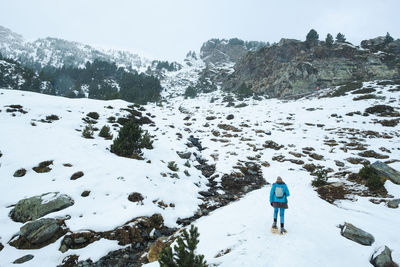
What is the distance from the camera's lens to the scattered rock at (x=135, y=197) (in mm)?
9289

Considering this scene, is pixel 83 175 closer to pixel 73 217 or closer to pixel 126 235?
pixel 73 217

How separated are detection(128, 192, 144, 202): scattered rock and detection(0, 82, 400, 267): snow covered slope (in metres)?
0.23

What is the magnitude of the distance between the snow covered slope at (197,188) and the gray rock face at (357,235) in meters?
0.17

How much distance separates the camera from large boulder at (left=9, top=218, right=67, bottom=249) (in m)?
6.57

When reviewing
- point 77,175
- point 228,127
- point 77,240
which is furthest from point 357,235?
point 228,127

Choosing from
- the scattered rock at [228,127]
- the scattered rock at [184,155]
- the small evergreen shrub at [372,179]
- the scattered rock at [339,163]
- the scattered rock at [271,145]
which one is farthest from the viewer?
the scattered rock at [228,127]

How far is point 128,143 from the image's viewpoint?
13.8 metres

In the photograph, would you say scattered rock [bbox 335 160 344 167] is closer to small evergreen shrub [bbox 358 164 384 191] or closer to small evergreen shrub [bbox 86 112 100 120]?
small evergreen shrub [bbox 358 164 384 191]

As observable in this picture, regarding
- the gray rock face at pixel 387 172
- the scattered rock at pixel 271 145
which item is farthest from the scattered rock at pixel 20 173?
the gray rock face at pixel 387 172

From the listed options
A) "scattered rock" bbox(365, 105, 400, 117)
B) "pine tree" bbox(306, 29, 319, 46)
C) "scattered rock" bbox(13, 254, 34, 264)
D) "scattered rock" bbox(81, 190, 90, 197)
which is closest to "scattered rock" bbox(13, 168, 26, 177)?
"scattered rock" bbox(81, 190, 90, 197)

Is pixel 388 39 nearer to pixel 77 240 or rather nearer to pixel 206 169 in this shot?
pixel 206 169

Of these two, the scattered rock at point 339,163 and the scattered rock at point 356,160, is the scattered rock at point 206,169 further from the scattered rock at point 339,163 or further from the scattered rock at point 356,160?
the scattered rock at point 356,160

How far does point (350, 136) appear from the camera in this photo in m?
20.8

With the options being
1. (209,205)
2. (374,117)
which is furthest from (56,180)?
(374,117)
